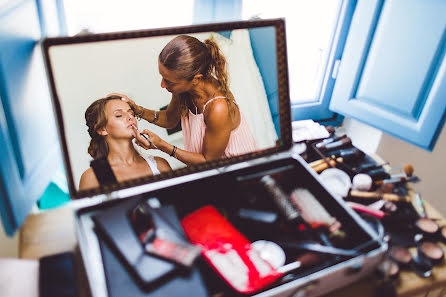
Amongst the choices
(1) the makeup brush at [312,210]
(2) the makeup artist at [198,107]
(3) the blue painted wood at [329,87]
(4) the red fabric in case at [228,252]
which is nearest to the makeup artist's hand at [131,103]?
(2) the makeup artist at [198,107]

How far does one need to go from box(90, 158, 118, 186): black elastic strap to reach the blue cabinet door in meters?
0.99

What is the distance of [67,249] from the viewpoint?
33.1 inches

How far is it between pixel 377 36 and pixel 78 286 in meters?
1.25

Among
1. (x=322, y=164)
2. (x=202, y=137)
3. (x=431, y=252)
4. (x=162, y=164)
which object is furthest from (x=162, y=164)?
(x=431, y=252)

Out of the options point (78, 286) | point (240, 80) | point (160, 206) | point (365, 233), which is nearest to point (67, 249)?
point (78, 286)

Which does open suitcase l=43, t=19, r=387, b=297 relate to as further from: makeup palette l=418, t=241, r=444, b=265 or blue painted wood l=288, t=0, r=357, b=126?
blue painted wood l=288, t=0, r=357, b=126

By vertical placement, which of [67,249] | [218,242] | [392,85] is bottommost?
[67,249]

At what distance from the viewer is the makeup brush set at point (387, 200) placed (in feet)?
2.71

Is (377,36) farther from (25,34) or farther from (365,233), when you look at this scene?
(25,34)

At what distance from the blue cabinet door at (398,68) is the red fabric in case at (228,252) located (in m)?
0.79

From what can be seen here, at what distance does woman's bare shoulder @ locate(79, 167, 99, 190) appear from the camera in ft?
2.49

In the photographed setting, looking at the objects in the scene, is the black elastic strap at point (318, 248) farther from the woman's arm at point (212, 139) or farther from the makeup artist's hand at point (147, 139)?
the makeup artist's hand at point (147, 139)

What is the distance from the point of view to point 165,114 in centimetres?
83

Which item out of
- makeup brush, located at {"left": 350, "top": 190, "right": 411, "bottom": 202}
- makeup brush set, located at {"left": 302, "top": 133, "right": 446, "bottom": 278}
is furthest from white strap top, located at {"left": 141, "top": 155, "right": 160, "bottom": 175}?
makeup brush, located at {"left": 350, "top": 190, "right": 411, "bottom": 202}
